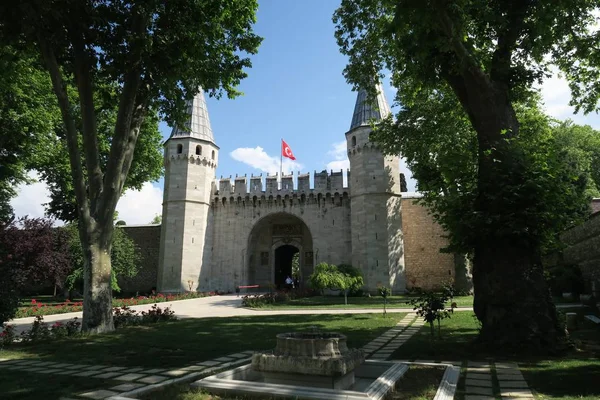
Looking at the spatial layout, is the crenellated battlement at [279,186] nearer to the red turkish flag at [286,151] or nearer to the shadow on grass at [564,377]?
the red turkish flag at [286,151]

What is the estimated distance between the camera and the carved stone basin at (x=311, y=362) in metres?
3.91

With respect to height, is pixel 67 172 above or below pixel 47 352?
above

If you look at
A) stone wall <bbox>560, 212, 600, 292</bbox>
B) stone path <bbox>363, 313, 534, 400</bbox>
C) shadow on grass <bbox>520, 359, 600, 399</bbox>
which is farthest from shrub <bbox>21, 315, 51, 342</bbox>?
stone wall <bbox>560, 212, 600, 292</bbox>

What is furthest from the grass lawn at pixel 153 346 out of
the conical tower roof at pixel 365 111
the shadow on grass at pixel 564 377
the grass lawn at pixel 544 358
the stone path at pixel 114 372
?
the conical tower roof at pixel 365 111

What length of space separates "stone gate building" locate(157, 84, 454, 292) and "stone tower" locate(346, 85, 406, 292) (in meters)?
0.06

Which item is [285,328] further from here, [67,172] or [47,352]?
[67,172]

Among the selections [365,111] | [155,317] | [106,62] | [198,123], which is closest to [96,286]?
[155,317]

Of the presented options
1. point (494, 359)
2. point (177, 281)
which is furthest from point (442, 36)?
point (177, 281)

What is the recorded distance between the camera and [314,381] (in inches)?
157

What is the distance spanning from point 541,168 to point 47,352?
905 cm

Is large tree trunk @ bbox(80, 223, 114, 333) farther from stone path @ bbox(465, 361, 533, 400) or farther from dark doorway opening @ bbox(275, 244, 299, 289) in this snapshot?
dark doorway opening @ bbox(275, 244, 299, 289)

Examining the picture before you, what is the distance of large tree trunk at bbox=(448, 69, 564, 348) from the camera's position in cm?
620

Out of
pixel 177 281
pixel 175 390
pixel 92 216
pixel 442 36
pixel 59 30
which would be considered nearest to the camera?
pixel 175 390

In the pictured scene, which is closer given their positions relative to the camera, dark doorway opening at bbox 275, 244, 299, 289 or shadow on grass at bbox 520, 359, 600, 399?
shadow on grass at bbox 520, 359, 600, 399
